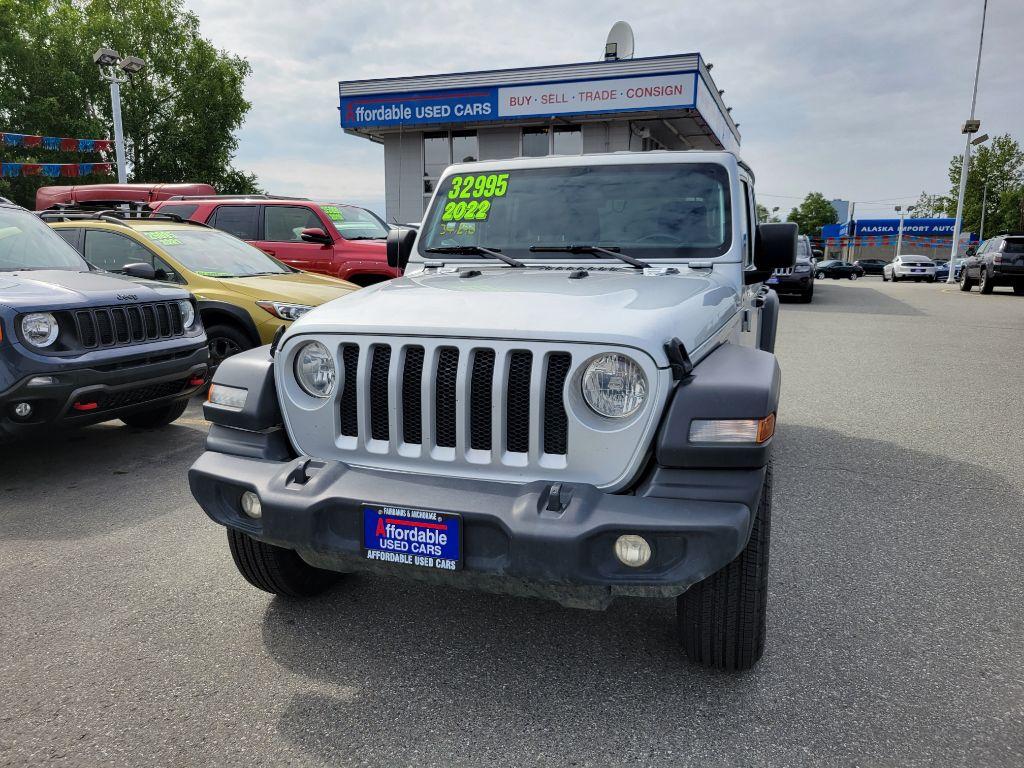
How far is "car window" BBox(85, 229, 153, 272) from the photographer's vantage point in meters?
7.10

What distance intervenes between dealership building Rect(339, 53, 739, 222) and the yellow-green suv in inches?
536

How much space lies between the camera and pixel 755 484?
2.21m

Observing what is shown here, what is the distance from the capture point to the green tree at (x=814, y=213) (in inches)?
3743

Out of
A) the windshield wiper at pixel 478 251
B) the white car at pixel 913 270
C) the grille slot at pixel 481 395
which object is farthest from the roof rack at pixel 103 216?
the white car at pixel 913 270

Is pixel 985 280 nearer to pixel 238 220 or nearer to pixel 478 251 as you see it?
pixel 238 220

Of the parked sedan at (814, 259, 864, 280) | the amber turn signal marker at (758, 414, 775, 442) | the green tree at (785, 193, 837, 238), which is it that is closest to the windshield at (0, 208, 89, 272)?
the amber turn signal marker at (758, 414, 775, 442)

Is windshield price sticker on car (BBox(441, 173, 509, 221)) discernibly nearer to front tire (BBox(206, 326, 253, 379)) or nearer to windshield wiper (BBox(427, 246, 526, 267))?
windshield wiper (BBox(427, 246, 526, 267))

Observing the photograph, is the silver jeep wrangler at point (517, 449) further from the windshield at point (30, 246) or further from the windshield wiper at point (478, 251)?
the windshield at point (30, 246)

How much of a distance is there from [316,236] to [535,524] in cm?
795

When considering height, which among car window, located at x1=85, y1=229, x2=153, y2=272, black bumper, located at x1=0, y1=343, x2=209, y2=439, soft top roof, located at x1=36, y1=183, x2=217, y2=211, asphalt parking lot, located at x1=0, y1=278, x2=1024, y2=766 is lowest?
asphalt parking lot, located at x1=0, y1=278, x2=1024, y2=766

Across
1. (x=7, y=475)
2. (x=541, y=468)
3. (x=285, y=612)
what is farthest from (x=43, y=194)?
(x=541, y=468)

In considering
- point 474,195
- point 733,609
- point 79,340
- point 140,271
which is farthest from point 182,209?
point 733,609

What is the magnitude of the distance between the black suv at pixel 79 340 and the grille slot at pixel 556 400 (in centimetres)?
353

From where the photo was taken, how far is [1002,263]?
2056cm
